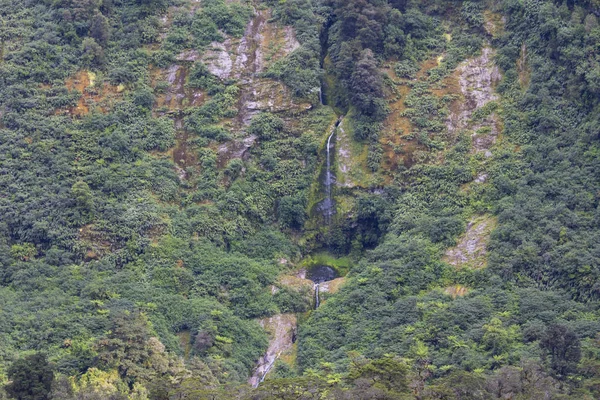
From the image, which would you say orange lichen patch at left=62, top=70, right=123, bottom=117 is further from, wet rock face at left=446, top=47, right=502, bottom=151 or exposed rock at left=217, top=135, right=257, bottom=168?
wet rock face at left=446, top=47, right=502, bottom=151

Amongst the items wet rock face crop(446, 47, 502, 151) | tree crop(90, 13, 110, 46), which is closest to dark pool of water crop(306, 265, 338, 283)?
wet rock face crop(446, 47, 502, 151)

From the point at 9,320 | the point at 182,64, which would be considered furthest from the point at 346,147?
the point at 9,320

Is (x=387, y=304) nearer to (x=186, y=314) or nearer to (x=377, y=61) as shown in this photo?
(x=186, y=314)

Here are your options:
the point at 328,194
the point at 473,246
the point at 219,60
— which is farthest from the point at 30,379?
the point at 219,60

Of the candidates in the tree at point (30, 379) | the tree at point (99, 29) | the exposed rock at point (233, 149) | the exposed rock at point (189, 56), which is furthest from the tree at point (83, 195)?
the tree at point (30, 379)

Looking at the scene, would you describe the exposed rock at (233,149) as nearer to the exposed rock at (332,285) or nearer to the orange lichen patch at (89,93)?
the orange lichen patch at (89,93)

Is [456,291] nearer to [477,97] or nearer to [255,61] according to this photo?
[477,97]
